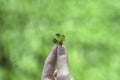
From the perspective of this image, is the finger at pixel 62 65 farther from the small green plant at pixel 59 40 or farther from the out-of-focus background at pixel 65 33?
the out-of-focus background at pixel 65 33

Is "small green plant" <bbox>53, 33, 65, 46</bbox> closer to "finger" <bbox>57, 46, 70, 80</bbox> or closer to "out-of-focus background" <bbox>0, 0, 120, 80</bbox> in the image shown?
"finger" <bbox>57, 46, 70, 80</bbox>

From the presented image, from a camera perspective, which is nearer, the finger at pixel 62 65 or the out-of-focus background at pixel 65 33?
the finger at pixel 62 65

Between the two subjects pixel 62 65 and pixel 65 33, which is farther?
pixel 65 33

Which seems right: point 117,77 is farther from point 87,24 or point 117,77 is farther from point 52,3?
point 52,3

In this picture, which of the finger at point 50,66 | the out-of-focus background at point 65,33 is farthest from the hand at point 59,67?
the out-of-focus background at point 65,33

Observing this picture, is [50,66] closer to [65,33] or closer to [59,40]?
[59,40]

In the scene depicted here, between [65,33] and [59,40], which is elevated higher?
[59,40]

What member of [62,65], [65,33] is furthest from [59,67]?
[65,33]

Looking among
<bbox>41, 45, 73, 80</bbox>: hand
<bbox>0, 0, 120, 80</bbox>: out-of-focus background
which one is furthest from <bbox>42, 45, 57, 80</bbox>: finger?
<bbox>0, 0, 120, 80</bbox>: out-of-focus background
